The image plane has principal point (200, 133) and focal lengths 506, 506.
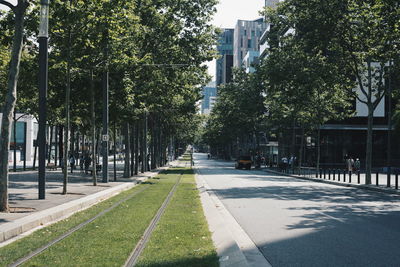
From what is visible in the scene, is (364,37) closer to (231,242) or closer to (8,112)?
(8,112)

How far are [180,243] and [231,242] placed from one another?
3.06 feet

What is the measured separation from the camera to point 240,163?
62.2 m

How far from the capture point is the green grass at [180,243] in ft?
24.7

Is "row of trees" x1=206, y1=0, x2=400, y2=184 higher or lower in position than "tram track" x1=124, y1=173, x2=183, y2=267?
higher

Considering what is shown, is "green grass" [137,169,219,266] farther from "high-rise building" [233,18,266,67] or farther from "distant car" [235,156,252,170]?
"high-rise building" [233,18,266,67]

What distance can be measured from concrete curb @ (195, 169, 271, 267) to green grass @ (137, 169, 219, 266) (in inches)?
6.9

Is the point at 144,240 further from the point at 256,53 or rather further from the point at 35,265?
the point at 256,53

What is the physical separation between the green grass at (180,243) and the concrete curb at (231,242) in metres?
0.17

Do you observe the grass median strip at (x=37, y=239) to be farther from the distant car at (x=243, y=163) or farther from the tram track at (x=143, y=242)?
the distant car at (x=243, y=163)

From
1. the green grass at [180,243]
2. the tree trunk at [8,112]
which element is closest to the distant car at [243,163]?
the green grass at [180,243]

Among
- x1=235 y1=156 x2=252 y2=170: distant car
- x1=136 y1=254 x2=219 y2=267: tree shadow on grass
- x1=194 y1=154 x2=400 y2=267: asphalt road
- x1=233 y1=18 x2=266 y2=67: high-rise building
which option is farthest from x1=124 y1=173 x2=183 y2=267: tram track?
x1=233 y1=18 x2=266 y2=67: high-rise building

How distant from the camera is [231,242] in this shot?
9250mm

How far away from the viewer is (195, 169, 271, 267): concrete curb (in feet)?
25.4

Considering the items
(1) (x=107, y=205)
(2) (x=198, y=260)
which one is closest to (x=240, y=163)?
(1) (x=107, y=205)
